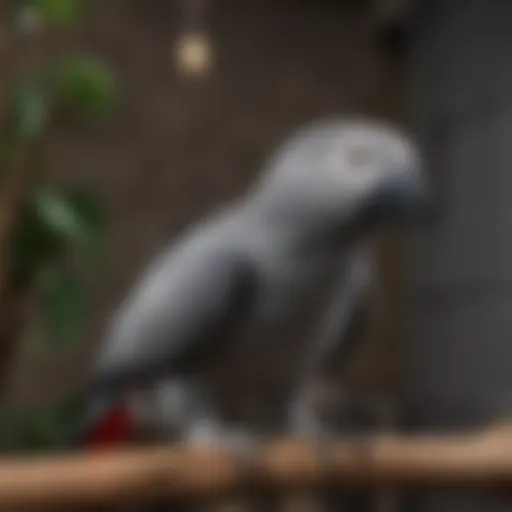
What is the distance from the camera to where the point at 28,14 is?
1670 mm

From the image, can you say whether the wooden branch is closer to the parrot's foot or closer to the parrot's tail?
the parrot's foot

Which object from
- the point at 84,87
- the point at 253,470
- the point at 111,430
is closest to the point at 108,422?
the point at 111,430

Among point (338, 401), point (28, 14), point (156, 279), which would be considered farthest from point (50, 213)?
point (338, 401)

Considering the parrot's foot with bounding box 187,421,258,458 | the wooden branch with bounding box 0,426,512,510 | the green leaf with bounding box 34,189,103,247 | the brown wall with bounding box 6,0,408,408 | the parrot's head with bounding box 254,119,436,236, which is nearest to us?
the wooden branch with bounding box 0,426,512,510

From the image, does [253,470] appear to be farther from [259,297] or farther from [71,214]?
[71,214]

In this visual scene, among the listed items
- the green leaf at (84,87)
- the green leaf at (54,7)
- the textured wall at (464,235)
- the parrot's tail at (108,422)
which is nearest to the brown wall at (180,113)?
the textured wall at (464,235)

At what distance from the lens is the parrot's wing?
988 mm

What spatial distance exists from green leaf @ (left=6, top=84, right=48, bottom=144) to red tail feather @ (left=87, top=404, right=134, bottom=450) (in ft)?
2.31

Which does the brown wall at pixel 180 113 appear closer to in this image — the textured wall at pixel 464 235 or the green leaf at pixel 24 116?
the textured wall at pixel 464 235

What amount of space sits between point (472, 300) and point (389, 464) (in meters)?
1.21

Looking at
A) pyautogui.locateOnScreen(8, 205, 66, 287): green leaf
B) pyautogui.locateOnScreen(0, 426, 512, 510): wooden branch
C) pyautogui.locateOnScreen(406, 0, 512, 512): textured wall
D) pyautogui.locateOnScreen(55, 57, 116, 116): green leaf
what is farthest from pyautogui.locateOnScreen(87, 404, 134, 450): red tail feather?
pyautogui.locateOnScreen(406, 0, 512, 512): textured wall

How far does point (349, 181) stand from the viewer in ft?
3.23

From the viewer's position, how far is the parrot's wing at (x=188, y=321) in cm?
99

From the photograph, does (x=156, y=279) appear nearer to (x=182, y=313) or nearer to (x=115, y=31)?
(x=182, y=313)
